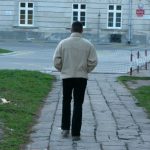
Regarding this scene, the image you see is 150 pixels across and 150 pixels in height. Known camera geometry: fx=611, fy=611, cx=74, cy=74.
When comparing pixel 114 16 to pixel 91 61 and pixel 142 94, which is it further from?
pixel 91 61

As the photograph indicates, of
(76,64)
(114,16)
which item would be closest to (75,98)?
(76,64)

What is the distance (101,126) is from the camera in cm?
1079

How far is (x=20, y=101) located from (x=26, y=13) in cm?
3860

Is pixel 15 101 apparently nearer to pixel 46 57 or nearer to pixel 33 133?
pixel 33 133

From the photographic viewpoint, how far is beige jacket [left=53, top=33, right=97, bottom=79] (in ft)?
31.7

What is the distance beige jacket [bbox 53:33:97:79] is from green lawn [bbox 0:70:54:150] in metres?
1.27

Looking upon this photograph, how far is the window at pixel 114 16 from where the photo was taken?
5116cm

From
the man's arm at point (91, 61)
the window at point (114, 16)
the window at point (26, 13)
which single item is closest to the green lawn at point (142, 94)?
the man's arm at point (91, 61)

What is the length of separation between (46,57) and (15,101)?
1829 cm

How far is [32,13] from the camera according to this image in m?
51.8

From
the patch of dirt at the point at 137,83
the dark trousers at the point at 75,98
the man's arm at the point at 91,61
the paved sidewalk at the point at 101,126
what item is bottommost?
the patch of dirt at the point at 137,83

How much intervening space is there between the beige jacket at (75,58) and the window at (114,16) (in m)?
41.6

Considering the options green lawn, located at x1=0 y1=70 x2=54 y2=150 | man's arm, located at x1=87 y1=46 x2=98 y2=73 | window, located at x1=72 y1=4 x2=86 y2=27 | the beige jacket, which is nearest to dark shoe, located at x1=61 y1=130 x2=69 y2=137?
green lawn, located at x1=0 y1=70 x2=54 y2=150

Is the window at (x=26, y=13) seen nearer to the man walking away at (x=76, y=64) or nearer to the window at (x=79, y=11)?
the window at (x=79, y=11)
